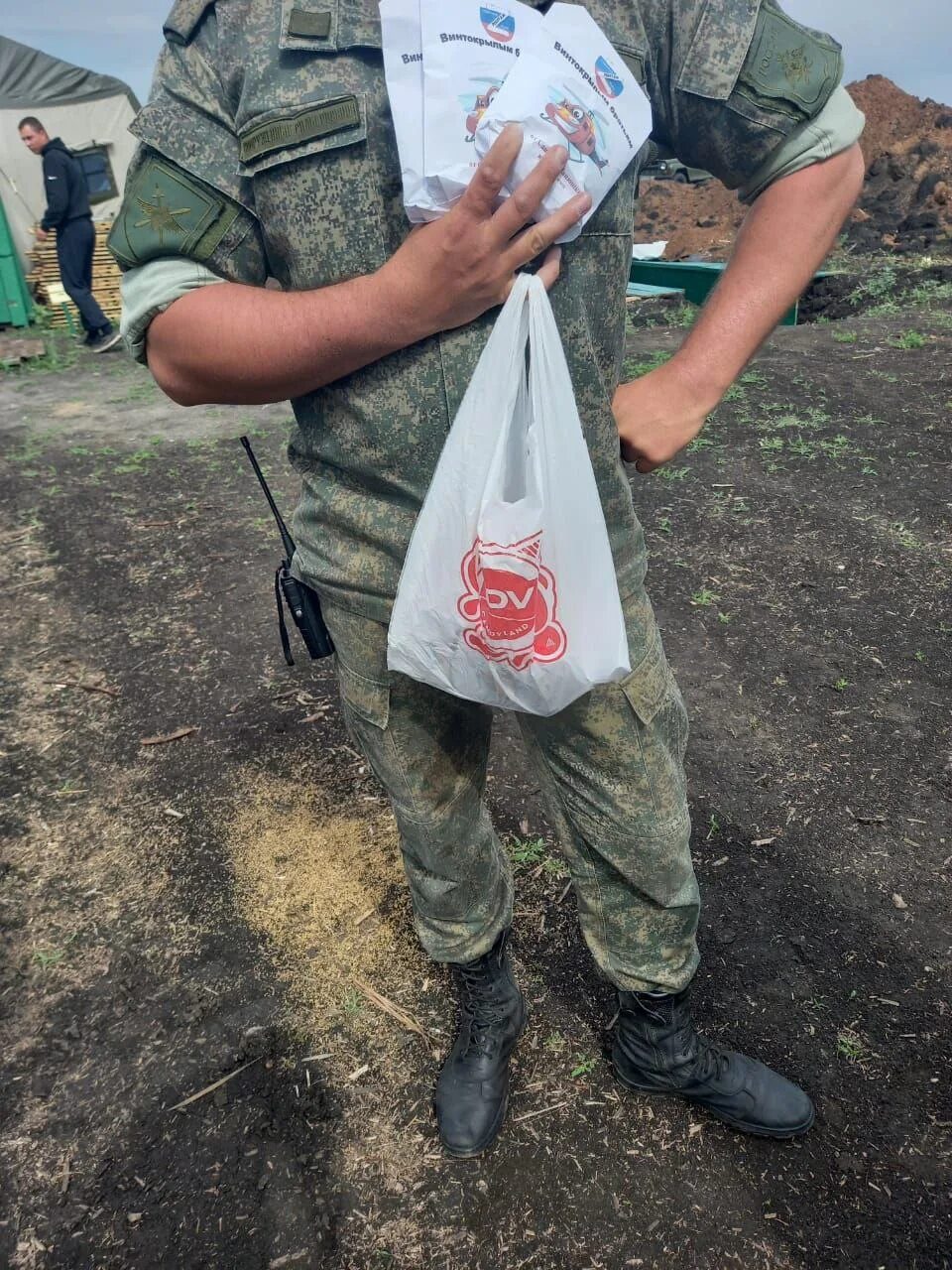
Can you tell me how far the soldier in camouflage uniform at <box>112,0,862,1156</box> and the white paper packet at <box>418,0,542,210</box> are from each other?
6cm

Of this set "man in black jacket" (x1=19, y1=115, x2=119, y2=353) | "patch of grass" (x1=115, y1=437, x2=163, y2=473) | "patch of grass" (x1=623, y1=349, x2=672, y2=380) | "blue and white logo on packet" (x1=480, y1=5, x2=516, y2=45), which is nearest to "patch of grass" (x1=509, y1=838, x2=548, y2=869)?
"blue and white logo on packet" (x1=480, y1=5, x2=516, y2=45)

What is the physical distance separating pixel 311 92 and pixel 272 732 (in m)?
2.24

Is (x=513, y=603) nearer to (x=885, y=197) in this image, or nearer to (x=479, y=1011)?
(x=479, y=1011)

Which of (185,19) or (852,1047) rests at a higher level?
(185,19)

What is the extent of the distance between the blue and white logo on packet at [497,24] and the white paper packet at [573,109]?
4 cm

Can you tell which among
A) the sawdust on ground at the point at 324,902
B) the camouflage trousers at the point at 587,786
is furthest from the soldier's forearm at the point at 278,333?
the sawdust on ground at the point at 324,902

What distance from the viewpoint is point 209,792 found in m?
2.91

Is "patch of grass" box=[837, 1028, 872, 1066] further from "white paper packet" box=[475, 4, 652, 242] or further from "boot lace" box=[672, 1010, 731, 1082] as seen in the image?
"white paper packet" box=[475, 4, 652, 242]

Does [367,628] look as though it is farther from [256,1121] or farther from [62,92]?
[62,92]

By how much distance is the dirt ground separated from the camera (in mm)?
1743

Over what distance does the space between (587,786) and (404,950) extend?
95cm

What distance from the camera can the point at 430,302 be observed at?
1250 millimetres

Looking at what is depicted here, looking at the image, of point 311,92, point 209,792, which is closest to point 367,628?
point 311,92

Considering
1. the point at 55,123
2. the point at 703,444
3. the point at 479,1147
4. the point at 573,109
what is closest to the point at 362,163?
the point at 573,109
